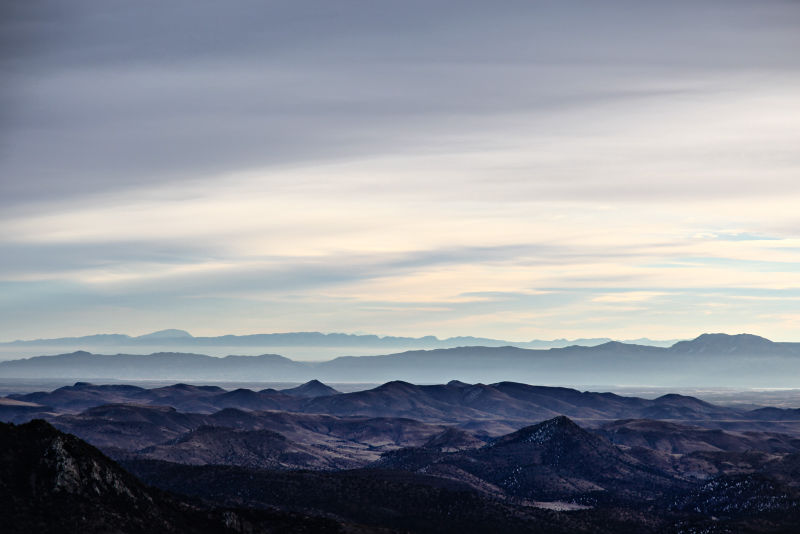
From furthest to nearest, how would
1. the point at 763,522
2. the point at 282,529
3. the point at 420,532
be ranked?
the point at 763,522, the point at 420,532, the point at 282,529

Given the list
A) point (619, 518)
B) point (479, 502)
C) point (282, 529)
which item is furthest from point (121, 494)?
point (619, 518)

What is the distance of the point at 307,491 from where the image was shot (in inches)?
7638

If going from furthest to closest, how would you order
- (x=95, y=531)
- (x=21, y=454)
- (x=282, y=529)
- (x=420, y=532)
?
(x=420, y=532) < (x=282, y=529) < (x=21, y=454) < (x=95, y=531)

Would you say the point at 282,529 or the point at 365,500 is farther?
the point at 365,500

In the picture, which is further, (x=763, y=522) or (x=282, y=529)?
(x=763, y=522)

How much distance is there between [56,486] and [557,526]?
97347 mm

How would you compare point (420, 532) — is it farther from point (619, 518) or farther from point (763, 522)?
point (763, 522)

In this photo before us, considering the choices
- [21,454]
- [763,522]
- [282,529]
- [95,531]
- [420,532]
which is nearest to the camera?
[95,531]

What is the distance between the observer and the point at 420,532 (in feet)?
560

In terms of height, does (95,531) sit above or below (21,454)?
below

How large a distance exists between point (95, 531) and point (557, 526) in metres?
96.4

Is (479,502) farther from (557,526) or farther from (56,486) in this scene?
(56,486)

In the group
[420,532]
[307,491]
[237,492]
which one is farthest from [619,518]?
[237,492]

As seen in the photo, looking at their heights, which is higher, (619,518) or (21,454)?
(21,454)
